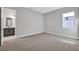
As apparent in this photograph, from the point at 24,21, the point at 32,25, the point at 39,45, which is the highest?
the point at 24,21

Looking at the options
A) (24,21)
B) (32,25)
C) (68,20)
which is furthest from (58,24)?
(24,21)

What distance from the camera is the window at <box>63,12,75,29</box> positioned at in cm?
475

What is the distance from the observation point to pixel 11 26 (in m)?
4.33

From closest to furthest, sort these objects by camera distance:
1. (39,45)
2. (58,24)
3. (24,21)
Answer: (39,45), (24,21), (58,24)

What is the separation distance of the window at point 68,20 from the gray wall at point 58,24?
0.28m

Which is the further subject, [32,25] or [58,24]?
[32,25]

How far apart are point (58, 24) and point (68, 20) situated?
105cm

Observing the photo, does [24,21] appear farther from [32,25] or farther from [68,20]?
[68,20]

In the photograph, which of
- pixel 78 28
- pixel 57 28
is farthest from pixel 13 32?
pixel 78 28

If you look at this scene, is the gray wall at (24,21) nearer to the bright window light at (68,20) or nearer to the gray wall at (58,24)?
the gray wall at (58,24)

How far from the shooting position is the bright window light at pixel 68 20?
4749 millimetres

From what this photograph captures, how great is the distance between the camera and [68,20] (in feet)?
16.9

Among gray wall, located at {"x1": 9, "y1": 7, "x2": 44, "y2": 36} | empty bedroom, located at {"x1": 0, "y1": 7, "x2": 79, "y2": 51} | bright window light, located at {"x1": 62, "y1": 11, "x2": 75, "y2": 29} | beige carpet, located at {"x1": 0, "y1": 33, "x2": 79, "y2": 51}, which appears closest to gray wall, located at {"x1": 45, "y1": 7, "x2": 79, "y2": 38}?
empty bedroom, located at {"x1": 0, "y1": 7, "x2": 79, "y2": 51}
